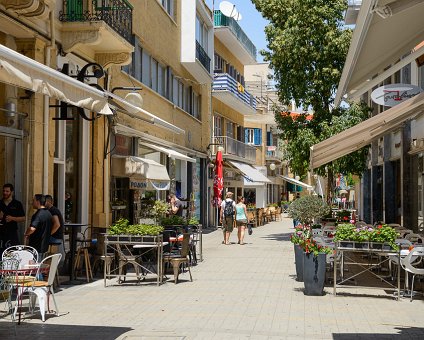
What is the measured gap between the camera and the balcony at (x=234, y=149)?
3669 cm

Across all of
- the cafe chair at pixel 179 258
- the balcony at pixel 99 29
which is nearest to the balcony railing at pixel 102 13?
the balcony at pixel 99 29

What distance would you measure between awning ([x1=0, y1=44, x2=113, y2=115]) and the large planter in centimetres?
420

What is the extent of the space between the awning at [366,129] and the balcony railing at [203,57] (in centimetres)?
1314

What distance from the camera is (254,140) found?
5722 centimetres

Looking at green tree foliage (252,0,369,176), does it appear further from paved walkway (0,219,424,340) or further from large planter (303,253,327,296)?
large planter (303,253,327,296)

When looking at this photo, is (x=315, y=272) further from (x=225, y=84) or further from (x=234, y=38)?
(x=234, y=38)

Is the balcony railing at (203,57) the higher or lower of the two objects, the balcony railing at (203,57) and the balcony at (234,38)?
the lower

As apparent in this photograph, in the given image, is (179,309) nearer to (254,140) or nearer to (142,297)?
(142,297)

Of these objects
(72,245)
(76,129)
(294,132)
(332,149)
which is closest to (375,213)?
(294,132)

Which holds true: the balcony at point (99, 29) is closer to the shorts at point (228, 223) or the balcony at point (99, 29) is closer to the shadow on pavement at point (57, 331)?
the shadow on pavement at point (57, 331)

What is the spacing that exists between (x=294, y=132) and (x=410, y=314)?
15.4m

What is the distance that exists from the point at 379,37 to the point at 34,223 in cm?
654

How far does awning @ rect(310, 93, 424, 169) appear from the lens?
13059 millimetres

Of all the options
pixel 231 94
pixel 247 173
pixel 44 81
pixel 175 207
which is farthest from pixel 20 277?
pixel 247 173
